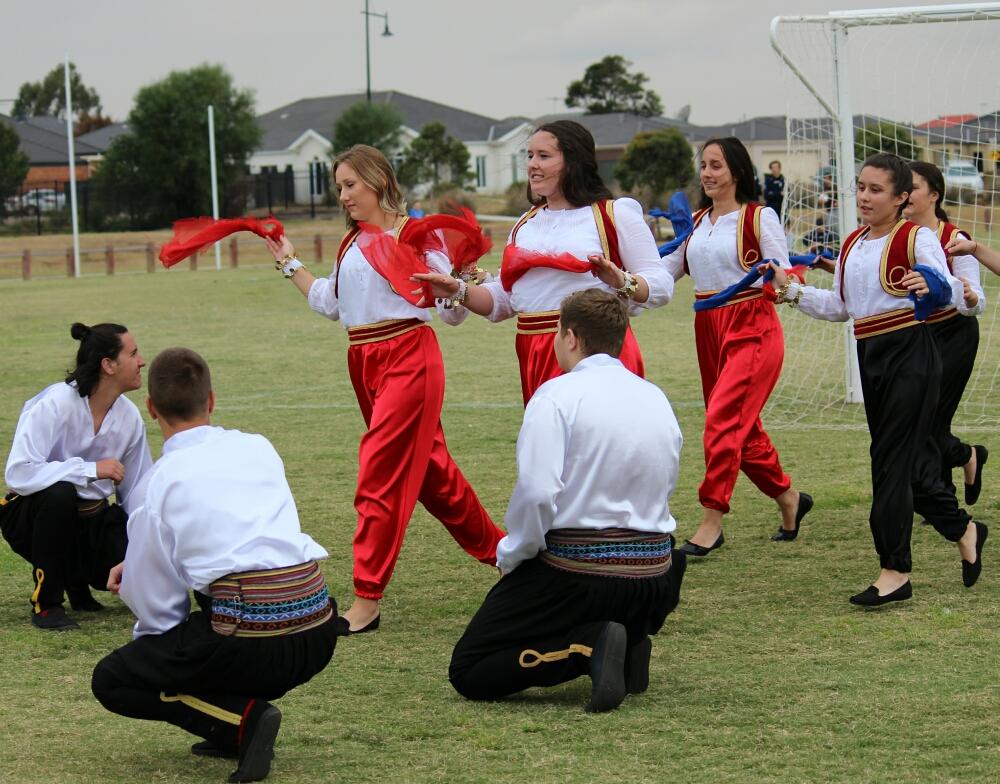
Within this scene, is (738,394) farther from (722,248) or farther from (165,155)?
(165,155)

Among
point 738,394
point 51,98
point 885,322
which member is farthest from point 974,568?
point 51,98

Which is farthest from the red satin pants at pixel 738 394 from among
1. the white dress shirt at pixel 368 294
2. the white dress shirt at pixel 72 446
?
the white dress shirt at pixel 72 446

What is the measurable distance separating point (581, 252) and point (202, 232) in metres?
1.62

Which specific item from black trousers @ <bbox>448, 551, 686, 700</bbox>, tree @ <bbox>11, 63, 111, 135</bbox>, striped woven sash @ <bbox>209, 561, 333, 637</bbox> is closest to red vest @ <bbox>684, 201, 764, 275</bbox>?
black trousers @ <bbox>448, 551, 686, 700</bbox>

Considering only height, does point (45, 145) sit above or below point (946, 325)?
above

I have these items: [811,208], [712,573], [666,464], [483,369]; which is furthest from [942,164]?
[666,464]

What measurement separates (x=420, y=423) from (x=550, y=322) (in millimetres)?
664

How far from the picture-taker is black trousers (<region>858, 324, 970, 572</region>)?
5.77 metres

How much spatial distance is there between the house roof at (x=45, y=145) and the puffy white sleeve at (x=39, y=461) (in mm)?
62961

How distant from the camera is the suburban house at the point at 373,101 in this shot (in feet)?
239

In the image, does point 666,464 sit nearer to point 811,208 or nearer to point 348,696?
point 348,696

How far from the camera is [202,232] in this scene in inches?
242

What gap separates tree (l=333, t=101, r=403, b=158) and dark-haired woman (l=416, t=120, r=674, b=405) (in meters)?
52.9

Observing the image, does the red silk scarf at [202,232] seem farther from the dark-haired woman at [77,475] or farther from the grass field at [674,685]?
the grass field at [674,685]
